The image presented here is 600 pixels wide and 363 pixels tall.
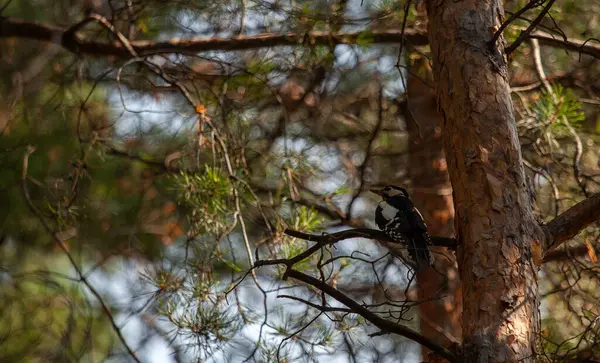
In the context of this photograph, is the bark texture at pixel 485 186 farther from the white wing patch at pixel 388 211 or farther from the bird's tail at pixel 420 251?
the white wing patch at pixel 388 211

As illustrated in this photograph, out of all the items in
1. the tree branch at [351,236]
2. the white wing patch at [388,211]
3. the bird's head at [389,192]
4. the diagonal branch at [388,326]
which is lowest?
the diagonal branch at [388,326]

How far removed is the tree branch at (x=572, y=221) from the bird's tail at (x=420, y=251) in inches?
13.0

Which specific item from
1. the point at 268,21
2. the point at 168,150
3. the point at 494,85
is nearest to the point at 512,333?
the point at 494,85

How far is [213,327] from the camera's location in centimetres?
268

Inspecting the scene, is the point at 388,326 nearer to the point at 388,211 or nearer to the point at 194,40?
the point at 388,211

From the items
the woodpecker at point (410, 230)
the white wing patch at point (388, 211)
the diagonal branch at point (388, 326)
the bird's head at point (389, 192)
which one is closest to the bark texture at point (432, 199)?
the bird's head at point (389, 192)

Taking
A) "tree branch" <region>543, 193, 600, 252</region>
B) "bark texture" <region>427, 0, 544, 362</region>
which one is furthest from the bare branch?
"tree branch" <region>543, 193, 600, 252</region>

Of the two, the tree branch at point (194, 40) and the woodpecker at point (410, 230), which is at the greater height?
the tree branch at point (194, 40)

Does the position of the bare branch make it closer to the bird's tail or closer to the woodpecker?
the woodpecker

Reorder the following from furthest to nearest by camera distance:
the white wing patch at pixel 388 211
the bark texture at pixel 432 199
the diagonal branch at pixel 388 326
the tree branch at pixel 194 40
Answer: the bark texture at pixel 432 199, the tree branch at pixel 194 40, the white wing patch at pixel 388 211, the diagonal branch at pixel 388 326

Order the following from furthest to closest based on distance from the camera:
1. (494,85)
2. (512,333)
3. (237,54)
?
(237,54) → (494,85) → (512,333)

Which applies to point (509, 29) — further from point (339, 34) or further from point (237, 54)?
point (237, 54)

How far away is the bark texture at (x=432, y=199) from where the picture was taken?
4020 millimetres

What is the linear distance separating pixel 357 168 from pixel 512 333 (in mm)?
2465
